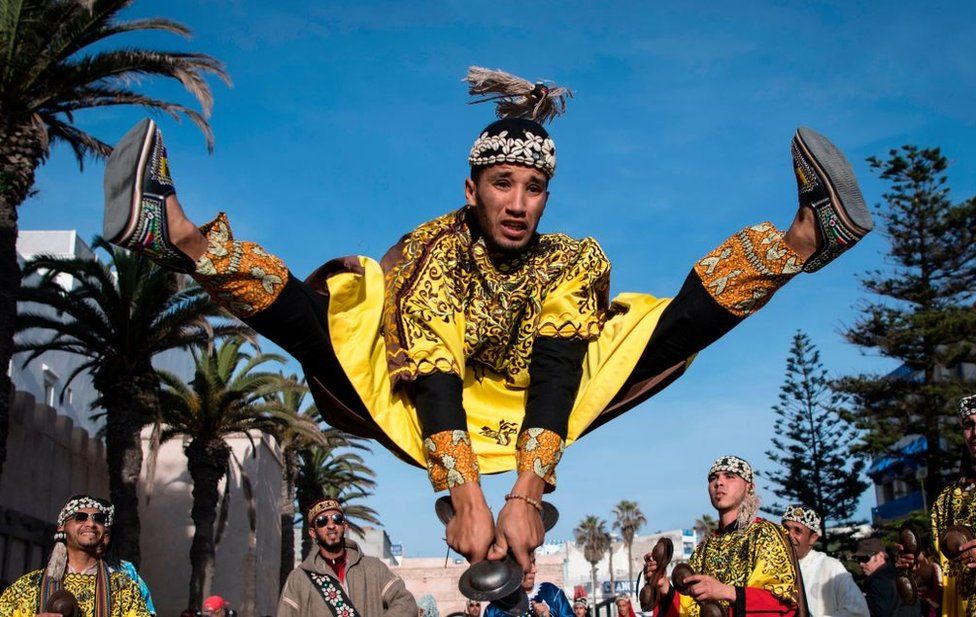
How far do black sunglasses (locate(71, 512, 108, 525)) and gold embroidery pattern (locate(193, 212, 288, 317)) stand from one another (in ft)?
A: 10.5

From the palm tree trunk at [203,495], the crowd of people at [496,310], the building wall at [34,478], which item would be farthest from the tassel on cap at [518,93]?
the palm tree trunk at [203,495]

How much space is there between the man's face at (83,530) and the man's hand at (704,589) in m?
3.59

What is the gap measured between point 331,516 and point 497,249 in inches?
127

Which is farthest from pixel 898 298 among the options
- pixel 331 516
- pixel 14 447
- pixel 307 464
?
pixel 331 516

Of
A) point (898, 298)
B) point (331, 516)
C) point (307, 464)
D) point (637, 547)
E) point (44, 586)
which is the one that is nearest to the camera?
point (44, 586)

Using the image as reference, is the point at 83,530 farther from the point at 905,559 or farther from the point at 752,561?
the point at 905,559

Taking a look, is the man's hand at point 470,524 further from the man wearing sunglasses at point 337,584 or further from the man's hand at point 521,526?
the man wearing sunglasses at point 337,584

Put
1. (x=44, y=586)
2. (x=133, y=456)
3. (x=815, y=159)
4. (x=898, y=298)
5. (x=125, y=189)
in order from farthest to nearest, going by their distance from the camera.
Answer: (x=898, y=298), (x=133, y=456), (x=44, y=586), (x=815, y=159), (x=125, y=189)

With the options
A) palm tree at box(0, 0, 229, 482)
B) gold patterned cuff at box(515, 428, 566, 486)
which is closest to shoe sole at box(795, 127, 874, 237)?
gold patterned cuff at box(515, 428, 566, 486)

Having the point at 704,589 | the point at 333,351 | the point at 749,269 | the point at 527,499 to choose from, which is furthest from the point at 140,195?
the point at 704,589

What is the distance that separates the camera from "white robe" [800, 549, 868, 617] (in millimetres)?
7289

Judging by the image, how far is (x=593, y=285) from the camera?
179 inches

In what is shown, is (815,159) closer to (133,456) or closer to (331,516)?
(331,516)

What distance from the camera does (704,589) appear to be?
5371 millimetres
